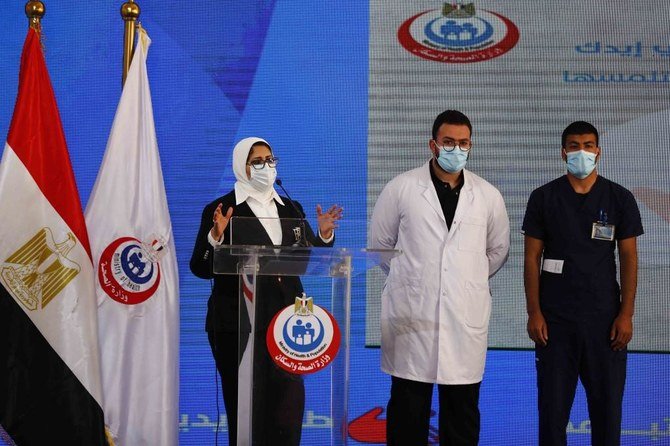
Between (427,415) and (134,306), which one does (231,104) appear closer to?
(134,306)

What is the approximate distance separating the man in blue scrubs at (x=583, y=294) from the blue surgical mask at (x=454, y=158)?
1.24 feet

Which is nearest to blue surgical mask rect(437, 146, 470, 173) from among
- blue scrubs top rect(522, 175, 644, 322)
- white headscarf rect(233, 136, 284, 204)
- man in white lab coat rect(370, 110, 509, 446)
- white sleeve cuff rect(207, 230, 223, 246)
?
man in white lab coat rect(370, 110, 509, 446)

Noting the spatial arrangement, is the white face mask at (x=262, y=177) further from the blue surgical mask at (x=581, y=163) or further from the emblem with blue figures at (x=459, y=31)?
the emblem with blue figures at (x=459, y=31)

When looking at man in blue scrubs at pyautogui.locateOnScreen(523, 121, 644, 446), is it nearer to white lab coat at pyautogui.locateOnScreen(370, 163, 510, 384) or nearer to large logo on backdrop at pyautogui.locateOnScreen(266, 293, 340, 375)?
white lab coat at pyautogui.locateOnScreen(370, 163, 510, 384)

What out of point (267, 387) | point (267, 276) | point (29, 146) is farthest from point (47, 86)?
point (267, 387)

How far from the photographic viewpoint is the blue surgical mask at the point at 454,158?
10.8 feet

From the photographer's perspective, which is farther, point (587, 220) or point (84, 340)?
point (587, 220)

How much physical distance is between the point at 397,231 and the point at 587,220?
699mm

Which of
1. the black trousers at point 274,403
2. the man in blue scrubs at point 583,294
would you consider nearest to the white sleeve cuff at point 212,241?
the black trousers at point 274,403

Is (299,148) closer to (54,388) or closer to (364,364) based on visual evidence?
(364,364)

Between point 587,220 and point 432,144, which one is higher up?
point 432,144

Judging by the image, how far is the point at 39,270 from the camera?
302 cm

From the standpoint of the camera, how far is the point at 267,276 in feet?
8.59

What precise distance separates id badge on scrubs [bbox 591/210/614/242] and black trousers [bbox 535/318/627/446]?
0.30m
